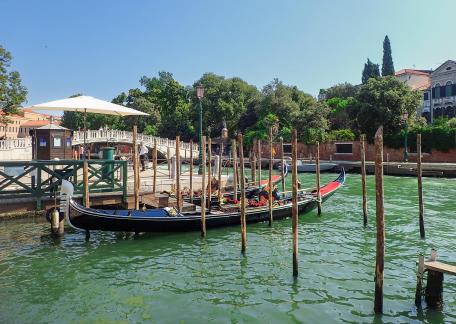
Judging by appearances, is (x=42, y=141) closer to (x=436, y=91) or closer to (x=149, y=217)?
(x=149, y=217)

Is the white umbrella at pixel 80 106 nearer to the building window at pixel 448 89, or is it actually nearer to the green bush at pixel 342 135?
the green bush at pixel 342 135

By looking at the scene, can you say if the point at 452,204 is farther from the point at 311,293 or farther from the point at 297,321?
the point at 297,321

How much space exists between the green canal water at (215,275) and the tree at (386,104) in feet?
57.5

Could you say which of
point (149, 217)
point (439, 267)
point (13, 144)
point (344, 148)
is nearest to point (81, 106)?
point (149, 217)

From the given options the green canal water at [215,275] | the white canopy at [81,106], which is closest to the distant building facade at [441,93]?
the green canal water at [215,275]

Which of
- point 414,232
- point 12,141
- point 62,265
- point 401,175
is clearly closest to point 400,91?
point 401,175

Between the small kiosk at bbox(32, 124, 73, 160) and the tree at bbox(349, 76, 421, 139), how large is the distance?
18947 millimetres

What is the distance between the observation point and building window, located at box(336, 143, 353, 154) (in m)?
29.2

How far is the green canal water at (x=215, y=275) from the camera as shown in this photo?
5.10 m

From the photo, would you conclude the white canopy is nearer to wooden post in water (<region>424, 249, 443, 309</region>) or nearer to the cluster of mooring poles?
the cluster of mooring poles

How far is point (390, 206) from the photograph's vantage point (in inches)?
500

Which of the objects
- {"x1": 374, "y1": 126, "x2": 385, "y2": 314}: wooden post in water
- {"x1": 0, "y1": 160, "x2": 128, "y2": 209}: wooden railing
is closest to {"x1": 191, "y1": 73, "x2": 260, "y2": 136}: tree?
{"x1": 0, "y1": 160, "x2": 128, "y2": 209}: wooden railing

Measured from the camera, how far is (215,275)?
6.47 m

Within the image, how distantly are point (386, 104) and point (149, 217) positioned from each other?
71.3 feet
